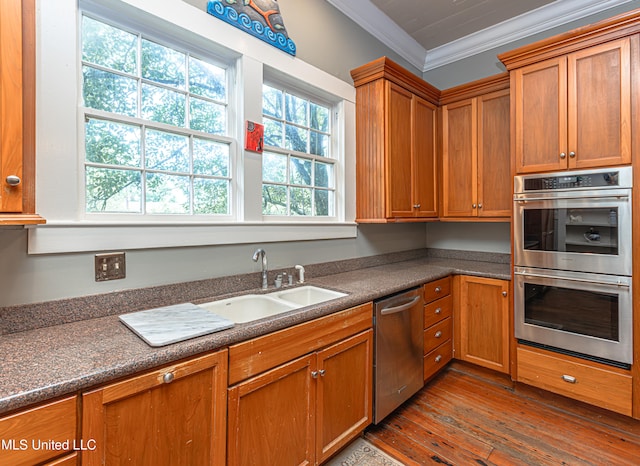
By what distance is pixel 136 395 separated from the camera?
94 centimetres

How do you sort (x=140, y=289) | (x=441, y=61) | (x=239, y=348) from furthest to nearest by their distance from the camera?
(x=441, y=61) → (x=140, y=289) → (x=239, y=348)

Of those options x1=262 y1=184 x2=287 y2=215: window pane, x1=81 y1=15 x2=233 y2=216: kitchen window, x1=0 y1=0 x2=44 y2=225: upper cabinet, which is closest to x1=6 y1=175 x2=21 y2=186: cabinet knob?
x1=0 y1=0 x2=44 y2=225: upper cabinet

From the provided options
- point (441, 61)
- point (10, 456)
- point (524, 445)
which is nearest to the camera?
point (10, 456)

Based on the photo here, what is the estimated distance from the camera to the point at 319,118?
2.48 m

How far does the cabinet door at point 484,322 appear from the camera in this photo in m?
2.40

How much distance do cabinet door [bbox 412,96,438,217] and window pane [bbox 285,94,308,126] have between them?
1.01m

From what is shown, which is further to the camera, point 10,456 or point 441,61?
point 441,61

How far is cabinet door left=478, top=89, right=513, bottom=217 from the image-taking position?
8.72 ft

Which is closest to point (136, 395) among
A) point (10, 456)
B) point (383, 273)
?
point (10, 456)

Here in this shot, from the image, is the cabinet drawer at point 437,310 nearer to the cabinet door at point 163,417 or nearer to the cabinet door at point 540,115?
A: the cabinet door at point 540,115

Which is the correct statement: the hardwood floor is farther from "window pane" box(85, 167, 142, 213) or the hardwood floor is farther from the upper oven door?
"window pane" box(85, 167, 142, 213)

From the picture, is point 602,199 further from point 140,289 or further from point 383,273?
point 140,289

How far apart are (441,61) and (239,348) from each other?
358cm

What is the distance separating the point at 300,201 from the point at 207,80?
99cm
